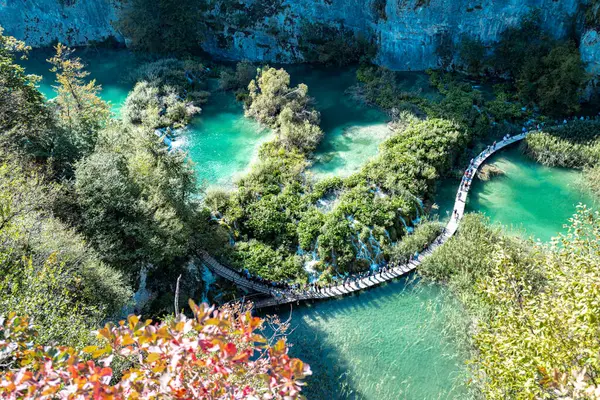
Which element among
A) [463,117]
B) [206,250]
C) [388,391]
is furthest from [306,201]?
[463,117]

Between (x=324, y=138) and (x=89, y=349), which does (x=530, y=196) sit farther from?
(x=89, y=349)

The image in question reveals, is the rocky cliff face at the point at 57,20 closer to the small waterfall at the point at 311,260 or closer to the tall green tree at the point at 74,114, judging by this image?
the tall green tree at the point at 74,114

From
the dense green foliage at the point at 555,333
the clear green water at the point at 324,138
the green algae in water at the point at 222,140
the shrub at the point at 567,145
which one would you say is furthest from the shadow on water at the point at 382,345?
the shrub at the point at 567,145

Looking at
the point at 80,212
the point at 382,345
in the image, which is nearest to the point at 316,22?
the point at 80,212

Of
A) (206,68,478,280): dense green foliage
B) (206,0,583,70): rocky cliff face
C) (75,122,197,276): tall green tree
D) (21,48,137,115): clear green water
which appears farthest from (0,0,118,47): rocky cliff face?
(75,122,197,276): tall green tree

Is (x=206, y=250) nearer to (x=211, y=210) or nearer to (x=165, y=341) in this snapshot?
(x=211, y=210)

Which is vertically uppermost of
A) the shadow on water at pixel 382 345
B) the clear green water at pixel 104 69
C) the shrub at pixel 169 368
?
the clear green water at pixel 104 69
